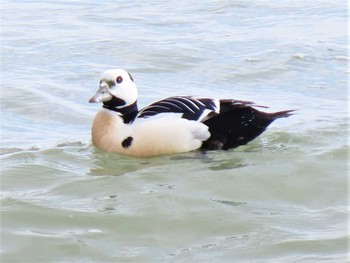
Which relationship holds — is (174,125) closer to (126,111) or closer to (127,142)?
(127,142)

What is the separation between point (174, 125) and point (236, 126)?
55 cm

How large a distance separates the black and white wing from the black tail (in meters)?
0.08

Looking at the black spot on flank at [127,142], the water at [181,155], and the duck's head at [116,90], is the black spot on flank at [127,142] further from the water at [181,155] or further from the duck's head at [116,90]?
the duck's head at [116,90]

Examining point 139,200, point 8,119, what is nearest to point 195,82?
point 8,119

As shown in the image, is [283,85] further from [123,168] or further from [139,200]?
[139,200]

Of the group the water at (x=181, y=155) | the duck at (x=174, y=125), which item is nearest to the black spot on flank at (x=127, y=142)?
the duck at (x=174, y=125)

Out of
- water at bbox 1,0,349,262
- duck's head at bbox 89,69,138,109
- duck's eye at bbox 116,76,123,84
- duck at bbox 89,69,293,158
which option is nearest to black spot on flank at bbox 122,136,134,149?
duck at bbox 89,69,293,158

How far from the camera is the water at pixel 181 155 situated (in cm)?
707

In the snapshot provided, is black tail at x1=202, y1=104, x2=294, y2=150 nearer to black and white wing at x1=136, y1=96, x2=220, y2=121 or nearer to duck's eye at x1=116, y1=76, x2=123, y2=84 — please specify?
black and white wing at x1=136, y1=96, x2=220, y2=121

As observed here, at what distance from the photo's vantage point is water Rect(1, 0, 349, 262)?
7.07m

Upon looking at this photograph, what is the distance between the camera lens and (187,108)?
941 cm

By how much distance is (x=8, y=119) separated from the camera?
10750mm

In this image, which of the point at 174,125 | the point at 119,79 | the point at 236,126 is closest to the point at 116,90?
the point at 119,79

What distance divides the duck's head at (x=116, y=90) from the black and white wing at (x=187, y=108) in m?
0.36
